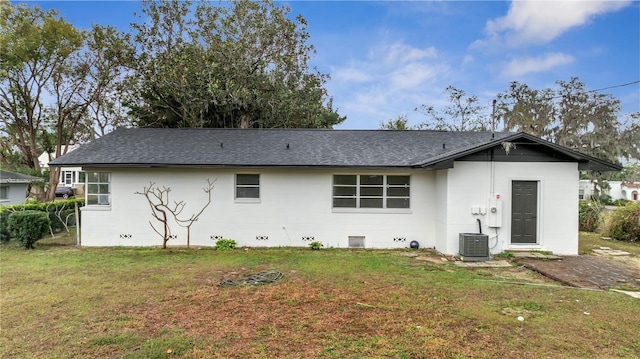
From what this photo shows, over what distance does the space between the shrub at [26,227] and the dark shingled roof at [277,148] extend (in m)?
1.60

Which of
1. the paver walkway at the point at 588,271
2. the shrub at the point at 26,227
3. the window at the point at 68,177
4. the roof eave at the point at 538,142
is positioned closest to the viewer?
the paver walkway at the point at 588,271

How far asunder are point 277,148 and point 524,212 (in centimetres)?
747

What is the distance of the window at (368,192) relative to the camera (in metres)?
10.0

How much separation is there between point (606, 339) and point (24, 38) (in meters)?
22.9

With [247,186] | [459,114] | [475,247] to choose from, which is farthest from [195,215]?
[459,114]

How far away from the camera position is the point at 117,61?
19125 mm

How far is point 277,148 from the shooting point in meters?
10.9

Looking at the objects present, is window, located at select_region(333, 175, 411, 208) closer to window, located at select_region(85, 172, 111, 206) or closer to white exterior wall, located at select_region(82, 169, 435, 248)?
white exterior wall, located at select_region(82, 169, 435, 248)

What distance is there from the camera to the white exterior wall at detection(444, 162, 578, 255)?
29.0ft

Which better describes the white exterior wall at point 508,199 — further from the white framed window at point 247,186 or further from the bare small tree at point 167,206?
the bare small tree at point 167,206

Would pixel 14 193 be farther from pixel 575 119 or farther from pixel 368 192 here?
pixel 575 119

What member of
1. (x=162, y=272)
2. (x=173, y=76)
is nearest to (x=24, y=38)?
(x=173, y=76)

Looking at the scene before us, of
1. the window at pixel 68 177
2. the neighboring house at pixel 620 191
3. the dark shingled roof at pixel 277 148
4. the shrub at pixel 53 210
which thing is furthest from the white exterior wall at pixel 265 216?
the window at pixel 68 177

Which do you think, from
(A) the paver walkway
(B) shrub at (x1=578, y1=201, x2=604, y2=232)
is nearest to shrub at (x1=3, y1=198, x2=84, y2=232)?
(A) the paver walkway
